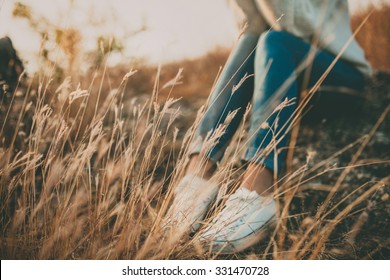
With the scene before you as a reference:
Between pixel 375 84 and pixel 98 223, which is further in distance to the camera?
pixel 375 84

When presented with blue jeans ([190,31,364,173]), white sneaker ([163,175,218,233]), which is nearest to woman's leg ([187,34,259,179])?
blue jeans ([190,31,364,173])

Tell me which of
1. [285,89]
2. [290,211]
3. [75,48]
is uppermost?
[75,48]

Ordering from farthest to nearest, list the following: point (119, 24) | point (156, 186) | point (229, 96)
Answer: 1. point (119, 24)
2. point (229, 96)
3. point (156, 186)

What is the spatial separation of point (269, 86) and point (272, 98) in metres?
0.04

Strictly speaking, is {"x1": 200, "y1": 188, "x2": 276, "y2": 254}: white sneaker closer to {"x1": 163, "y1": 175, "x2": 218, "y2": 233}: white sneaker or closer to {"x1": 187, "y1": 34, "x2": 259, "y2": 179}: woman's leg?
{"x1": 163, "y1": 175, "x2": 218, "y2": 233}: white sneaker

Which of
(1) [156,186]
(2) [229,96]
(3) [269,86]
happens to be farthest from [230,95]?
(1) [156,186]

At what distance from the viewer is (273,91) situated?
1.13m

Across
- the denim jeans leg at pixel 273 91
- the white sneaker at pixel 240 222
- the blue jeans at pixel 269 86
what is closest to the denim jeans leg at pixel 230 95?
the blue jeans at pixel 269 86

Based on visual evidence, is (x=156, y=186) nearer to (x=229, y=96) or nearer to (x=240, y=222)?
(x=240, y=222)

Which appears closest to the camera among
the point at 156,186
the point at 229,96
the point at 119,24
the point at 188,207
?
the point at 188,207
